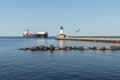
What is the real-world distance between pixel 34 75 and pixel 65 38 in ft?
533

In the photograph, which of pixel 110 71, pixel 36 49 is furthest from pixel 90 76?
pixel 36 49

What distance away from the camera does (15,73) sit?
3344 centimetres

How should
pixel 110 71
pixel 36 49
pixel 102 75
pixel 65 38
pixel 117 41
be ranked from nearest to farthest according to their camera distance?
pixel 102 75 → pixel 110 71 → pixel 36 49 → pixel 117 41 → pixel 65 38

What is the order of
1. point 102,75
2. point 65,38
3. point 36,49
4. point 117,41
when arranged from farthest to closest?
point 65,38
point 117,41
point 36,49
point 102,75

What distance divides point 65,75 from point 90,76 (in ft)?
11.3

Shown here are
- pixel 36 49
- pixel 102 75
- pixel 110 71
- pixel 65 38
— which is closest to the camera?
pixel 102 75

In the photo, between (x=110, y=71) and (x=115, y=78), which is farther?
(x=110, y=71)

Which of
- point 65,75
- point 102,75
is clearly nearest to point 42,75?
point 65,75

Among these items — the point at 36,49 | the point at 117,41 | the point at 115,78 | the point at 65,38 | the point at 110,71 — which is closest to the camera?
the point at 115,78

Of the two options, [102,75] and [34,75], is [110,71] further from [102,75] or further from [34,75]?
[34,75]

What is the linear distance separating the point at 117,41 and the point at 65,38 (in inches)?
3167

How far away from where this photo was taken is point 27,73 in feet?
110

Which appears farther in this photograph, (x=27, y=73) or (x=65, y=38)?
(x=65, y=38)

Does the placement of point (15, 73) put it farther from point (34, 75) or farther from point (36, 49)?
point (36, 49)
